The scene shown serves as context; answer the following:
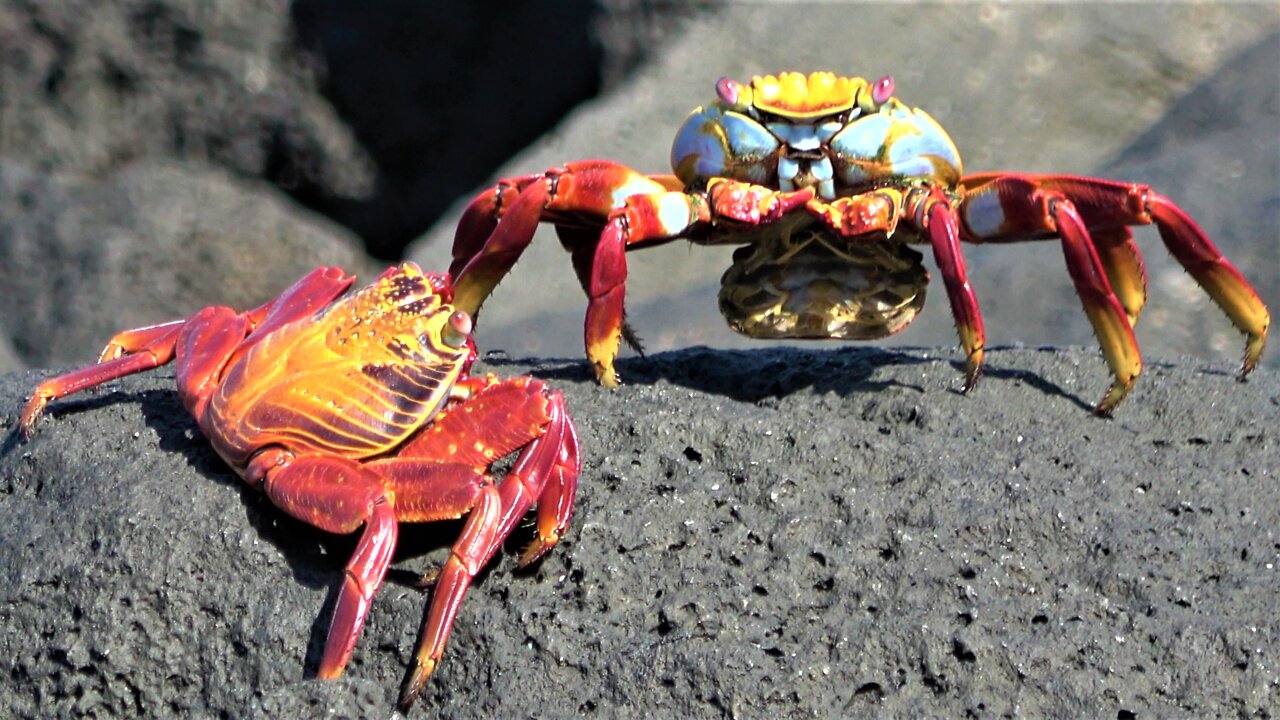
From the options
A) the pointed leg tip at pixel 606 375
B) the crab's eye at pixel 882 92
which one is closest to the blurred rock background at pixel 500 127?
the crab's eye at pixel 882 92

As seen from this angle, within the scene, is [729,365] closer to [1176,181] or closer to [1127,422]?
→ [1127,422]

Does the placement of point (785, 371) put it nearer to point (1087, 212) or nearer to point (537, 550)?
point (1087, 212)

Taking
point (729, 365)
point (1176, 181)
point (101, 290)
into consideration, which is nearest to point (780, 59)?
point (1176, 181)

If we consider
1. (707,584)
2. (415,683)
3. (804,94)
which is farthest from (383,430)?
(804,94)

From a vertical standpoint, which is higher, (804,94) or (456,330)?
(804,94)

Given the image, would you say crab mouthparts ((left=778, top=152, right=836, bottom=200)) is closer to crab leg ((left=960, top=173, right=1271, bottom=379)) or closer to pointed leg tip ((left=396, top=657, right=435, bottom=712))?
crab leg ((left=960, top=173, right=1271, bottom=379))

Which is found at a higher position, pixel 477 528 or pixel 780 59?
pixel 477 528
